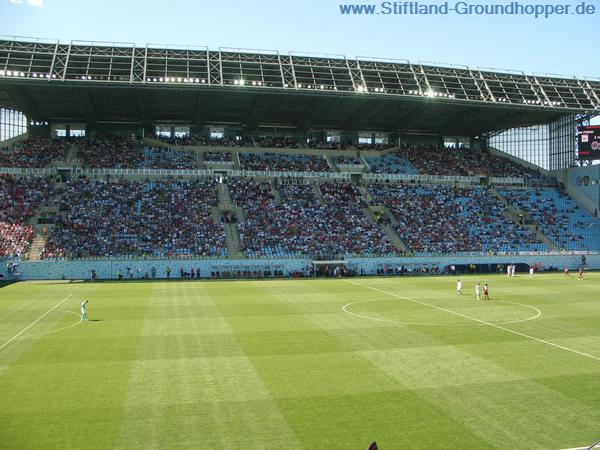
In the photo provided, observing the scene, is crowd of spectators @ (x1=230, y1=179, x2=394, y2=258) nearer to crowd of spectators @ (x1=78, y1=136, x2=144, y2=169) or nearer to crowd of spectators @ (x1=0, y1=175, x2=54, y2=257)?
crowd of spectators @ (x1=78, y1=136, x2=144, y2=169)

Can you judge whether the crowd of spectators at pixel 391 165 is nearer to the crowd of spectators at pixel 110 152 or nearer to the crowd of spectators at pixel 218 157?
the crowd of spectators at pixel 218 157

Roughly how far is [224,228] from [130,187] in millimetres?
12850

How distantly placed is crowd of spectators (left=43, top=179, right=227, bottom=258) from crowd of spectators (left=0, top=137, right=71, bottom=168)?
5715 mm

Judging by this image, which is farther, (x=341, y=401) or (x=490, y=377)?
(x=490, y=377)

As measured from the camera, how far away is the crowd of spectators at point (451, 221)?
5903 centimetres

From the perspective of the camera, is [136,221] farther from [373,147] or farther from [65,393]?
[65,393]

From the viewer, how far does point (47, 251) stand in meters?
49.4

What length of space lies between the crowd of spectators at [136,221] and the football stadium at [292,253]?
0.96 ft

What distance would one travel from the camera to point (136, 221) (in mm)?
55344

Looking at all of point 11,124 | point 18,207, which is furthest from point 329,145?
point 11,124

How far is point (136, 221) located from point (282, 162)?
855 inches

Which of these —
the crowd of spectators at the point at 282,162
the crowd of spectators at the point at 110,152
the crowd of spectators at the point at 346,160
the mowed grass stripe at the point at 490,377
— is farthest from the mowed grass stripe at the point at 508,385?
the crowd of spectators at the point at 110,152

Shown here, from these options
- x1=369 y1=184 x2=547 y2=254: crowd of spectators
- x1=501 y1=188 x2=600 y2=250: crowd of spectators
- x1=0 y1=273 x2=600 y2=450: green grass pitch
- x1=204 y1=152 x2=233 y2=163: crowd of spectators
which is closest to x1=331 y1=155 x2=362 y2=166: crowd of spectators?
x1=369 y1=184 x2=547 y2=254: crowd of spectators

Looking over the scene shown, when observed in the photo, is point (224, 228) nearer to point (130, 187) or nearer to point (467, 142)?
point (130, 187)
